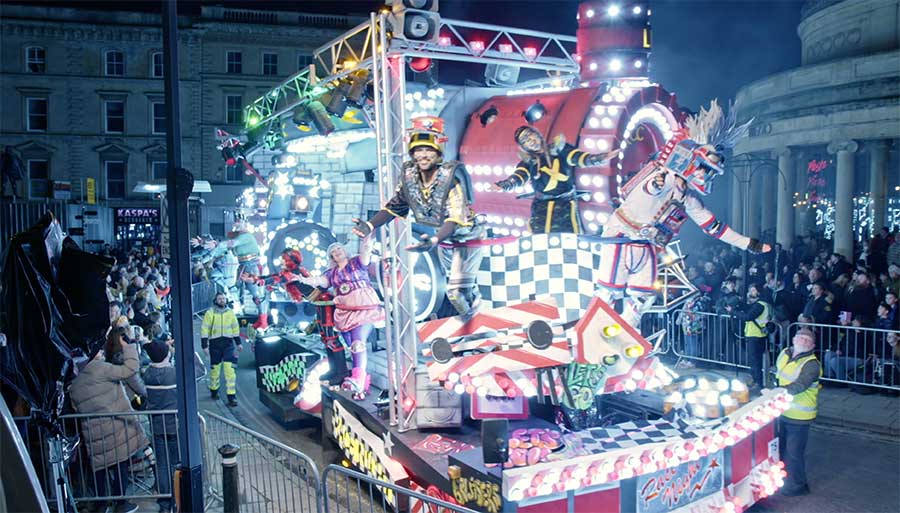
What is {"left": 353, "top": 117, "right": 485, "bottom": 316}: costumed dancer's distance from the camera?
271 inches

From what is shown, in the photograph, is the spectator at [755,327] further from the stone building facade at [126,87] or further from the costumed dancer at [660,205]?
the stone building facade at [126,87]

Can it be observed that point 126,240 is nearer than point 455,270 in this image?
No

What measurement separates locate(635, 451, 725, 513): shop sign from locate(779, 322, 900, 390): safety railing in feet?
16.2

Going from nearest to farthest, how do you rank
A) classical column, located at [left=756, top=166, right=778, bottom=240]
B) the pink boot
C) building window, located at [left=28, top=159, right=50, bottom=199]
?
the pink boot → classical column, located at [left=756, top=166, right=778, bottom=240] → building window, located at [left=28, top=159, right=50, bottom=199]

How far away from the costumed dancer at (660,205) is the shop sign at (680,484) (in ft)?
4.90

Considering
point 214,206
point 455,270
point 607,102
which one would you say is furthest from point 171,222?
point 214,206

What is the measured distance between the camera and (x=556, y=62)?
32.1 ft

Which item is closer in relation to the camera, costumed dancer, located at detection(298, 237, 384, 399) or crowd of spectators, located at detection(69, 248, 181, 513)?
crowd of spectators, located at detection(69, 248, 181, 513)

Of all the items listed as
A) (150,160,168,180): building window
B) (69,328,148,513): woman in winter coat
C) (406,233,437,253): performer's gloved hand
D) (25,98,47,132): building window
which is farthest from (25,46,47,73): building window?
(406,233,437,253): performer's gloved hand

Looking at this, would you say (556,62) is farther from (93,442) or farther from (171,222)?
(93,442)

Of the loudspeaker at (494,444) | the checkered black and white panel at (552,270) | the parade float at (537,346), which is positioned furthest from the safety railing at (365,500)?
the checkered black and white panel at (552,270)

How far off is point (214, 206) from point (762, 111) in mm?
27456

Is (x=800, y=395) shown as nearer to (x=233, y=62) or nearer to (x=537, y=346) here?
(x=537, y=346)

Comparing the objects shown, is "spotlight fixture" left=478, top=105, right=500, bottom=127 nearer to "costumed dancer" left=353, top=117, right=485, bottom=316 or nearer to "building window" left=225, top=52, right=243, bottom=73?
"costumed dancer" left=353, top=117, right=485, bottom=316
